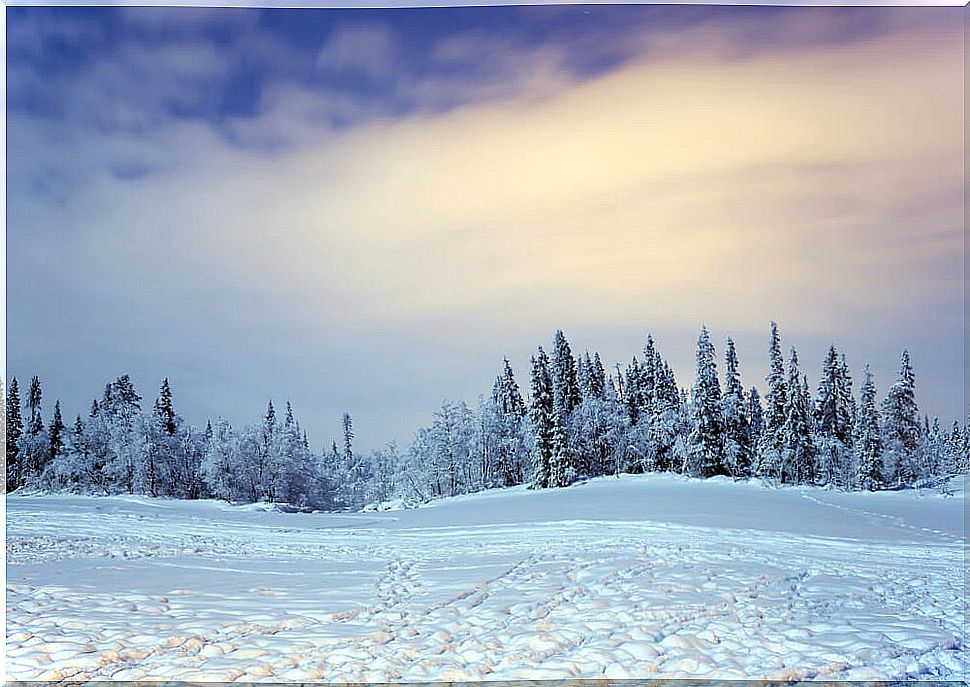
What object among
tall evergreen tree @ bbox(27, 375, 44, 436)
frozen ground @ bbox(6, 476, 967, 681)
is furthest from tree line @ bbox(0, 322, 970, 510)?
frozen ground @ bbox(6, 476, 967, 681)

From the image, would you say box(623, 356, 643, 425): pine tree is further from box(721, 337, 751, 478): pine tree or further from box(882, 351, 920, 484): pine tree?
box(882, 351, 920, 484): pine tree

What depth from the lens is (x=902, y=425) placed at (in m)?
6.65

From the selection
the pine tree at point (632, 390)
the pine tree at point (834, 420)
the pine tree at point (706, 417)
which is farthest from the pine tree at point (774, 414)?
the pine tree at point (632, 390)

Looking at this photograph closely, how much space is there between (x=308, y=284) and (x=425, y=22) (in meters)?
2.15

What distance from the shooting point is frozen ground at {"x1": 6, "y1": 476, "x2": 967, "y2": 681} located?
13.9 ft

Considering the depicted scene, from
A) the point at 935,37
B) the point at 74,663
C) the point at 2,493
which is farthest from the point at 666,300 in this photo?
the point at 2,493

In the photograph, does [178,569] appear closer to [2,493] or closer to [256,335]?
[256,335]

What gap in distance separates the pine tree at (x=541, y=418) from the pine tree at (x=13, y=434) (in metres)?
3.97

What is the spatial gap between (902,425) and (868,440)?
0.32 metres

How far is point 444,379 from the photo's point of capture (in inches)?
281

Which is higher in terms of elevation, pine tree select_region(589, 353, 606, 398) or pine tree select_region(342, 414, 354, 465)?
pine tree select_region(589, 353, 606, 398)

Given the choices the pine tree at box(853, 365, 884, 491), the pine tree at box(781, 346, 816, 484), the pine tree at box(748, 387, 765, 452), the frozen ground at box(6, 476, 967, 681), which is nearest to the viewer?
the frozen ground at box(6, 476, 967, 681)

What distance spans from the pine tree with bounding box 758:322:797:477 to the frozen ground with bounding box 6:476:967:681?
0.23 m

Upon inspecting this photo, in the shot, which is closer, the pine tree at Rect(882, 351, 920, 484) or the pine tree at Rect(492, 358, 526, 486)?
the pine tree at Rect(882, 351, 920, 484)
